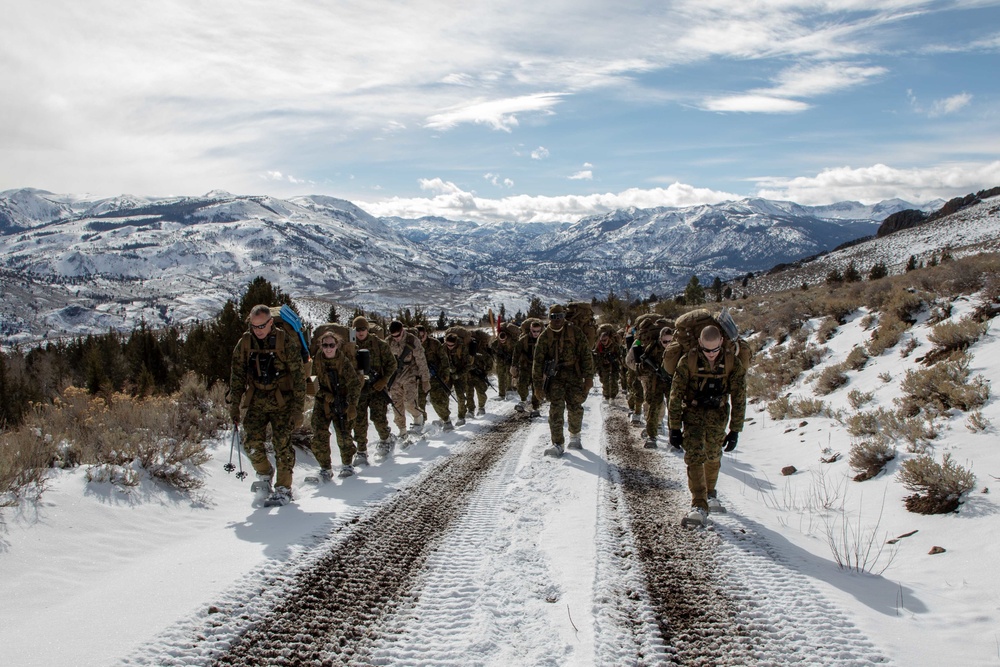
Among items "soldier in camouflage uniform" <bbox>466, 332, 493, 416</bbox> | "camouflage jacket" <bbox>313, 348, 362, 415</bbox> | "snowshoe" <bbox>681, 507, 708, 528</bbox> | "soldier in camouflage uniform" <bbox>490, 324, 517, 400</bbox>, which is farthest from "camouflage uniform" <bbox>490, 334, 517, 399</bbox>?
"snowshoe" <bbox>681, 507, 708, 528</bbox>

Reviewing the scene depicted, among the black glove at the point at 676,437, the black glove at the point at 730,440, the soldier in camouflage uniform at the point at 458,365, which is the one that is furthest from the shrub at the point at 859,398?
the soldier in camouflage uniform at the point at 458,365

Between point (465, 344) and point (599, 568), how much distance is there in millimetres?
9016

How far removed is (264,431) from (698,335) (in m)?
4.79

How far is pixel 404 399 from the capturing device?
10188 mm

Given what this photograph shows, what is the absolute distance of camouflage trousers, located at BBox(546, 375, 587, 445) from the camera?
28.0 feet

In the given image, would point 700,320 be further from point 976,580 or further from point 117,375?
point 117,375

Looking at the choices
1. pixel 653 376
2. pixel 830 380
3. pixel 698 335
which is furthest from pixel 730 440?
pixel 830 380

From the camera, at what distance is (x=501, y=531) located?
4977 mm

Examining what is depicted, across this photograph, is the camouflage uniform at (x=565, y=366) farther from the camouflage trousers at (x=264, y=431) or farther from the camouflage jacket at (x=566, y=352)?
the camouflage trousers at (x=264, y=431)

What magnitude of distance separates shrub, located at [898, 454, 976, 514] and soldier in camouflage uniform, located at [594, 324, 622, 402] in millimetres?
8525

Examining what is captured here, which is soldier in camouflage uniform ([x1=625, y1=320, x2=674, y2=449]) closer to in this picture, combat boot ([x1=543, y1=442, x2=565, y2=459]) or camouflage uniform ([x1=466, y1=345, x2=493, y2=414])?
combat boot ([x1=543, y1=442, x2=565, y2=459])

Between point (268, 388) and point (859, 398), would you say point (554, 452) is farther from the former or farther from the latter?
point (859, 398)

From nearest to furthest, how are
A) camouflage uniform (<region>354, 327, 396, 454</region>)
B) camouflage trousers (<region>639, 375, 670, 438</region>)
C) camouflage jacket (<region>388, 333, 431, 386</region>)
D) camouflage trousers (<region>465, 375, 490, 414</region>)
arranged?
camouflage uniform (<region>354, 327, 396, 454</region>) → camouflage trousers (<region>639, 375, 670, 438</region>) → camouflage jacket (<region>388, 333, 431, 386</region>) → camouflage trousers (<region>465, 375, 490, 414</region>)

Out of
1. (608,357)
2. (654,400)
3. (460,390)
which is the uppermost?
(608,357)
